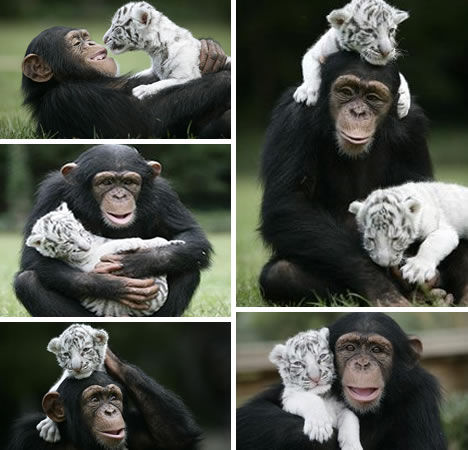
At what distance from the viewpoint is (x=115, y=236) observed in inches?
186

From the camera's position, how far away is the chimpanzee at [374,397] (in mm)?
4355

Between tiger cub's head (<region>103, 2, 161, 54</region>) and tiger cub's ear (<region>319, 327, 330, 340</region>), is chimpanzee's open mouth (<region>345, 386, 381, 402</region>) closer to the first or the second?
tiger cub's ear (<region>319, 327, 330, 340</region>)

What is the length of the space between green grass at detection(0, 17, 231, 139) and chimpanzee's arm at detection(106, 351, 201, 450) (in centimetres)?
142

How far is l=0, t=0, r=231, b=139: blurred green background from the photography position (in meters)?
8.67

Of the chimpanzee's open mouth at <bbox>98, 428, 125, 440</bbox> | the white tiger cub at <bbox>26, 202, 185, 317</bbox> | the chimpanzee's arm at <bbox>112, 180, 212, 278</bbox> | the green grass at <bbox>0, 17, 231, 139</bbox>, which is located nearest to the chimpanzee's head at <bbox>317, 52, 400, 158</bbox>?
the chimpanzee's arm at <bbox>112, 180, 212, 278</bbox>

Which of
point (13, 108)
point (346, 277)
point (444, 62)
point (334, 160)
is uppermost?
point (444, 62)

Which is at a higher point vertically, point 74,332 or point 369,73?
point 369,73

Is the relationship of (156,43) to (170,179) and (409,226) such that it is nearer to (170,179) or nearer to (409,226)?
(409,226)

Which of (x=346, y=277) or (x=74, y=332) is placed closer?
(x=74, y=332)

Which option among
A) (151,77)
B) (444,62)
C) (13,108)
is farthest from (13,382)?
(444,62)

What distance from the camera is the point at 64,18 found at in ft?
49.2

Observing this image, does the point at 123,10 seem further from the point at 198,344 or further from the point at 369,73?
the point at 198,344

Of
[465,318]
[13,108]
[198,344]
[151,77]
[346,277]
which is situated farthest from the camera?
[198,344]

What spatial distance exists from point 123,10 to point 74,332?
164 centimetres
